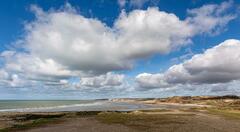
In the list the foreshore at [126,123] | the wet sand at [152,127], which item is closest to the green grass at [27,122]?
the foreshore at [126,123]

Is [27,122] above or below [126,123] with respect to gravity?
above

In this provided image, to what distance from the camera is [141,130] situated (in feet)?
135

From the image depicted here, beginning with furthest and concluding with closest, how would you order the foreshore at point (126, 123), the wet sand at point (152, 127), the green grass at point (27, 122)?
the green grass at point (27, 122) < the foreshore at point (126, 123) < the wet sand at point (152, 127)

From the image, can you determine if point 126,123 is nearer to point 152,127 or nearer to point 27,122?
point 152,127

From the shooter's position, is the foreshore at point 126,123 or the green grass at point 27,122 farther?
the green grass at point 27,122

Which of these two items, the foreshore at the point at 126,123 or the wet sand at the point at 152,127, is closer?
the wet sand at the point at 152,127

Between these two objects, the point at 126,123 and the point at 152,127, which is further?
the point at 126,123

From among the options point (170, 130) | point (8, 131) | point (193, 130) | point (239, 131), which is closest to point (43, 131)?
point (8, 131)

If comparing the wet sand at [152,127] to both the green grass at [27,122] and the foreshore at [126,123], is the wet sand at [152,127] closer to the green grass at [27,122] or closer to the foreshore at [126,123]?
the foreshore at [126,123]

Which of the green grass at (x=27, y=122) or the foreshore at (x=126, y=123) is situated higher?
the green grass at (x=27, y=122)

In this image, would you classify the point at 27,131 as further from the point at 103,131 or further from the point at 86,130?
the point at 103,131

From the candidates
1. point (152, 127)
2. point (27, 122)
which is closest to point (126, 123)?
point (152, 127)

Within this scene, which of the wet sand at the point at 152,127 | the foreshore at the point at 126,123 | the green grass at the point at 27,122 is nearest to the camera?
the wet sand at the point at 152,127

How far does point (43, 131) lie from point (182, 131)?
825 inches
